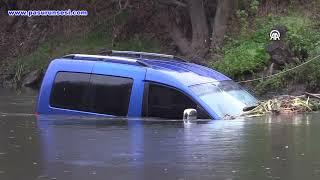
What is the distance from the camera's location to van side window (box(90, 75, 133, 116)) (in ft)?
32.7

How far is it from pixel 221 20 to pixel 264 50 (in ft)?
9.96

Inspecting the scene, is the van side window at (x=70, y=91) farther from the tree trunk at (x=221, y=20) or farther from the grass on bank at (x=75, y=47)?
the grass on bank at (x=75, y=47)

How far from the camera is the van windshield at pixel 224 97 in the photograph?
9719 mm

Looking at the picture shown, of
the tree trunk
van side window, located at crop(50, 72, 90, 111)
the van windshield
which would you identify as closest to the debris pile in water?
the van windshield

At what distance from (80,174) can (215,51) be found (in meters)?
13.9

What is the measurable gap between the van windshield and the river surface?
0.32 metres

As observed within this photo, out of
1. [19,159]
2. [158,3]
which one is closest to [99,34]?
[158,3]

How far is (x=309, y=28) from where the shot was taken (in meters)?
19.0

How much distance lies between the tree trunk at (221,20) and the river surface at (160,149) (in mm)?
10441

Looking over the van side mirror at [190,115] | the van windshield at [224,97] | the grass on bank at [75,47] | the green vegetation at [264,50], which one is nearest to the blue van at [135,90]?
the van windshield at [224,97]

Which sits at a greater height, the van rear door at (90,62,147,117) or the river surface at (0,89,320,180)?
the van rear door at (90,62,147,117)

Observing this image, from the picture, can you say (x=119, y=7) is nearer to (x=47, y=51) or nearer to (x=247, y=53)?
(x=47, y=51)

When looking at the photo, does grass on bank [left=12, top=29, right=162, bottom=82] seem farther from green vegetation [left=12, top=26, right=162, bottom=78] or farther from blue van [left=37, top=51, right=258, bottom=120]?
blue van [left=37, top=51, right=258, bottom=120]

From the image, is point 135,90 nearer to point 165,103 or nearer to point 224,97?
point 165,103
